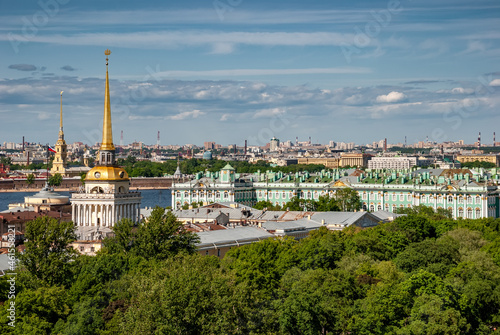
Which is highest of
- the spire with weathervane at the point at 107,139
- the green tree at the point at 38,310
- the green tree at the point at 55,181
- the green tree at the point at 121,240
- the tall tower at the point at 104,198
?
the spire with weathervane at the point at 107,139

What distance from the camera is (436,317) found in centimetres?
3016

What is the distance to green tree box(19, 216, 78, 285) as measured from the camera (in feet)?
109

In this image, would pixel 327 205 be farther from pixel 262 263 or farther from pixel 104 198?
pixel 262 263

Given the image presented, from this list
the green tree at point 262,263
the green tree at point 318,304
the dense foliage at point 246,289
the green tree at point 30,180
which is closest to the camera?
the dense foliage at point 246,289

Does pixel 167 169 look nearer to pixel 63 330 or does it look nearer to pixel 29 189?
pixel 29 189

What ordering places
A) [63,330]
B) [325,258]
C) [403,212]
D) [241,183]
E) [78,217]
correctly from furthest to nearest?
[241,183], [403,212], [78,217], [325,258], [63,330]

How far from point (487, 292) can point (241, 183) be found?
5993cm

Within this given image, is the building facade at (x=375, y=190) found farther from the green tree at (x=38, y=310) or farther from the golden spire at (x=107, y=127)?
the green tree at (x=38, y=310)

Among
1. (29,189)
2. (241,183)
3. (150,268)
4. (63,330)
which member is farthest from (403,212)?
(29,189)

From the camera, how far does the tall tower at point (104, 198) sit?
158ft

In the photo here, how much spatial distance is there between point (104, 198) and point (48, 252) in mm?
13964

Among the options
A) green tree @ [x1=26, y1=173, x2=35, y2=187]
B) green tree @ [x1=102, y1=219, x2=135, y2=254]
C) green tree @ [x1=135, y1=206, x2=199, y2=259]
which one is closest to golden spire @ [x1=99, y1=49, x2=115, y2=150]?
green tree @ [x1=102, y1=219, x2=135, y2=254]

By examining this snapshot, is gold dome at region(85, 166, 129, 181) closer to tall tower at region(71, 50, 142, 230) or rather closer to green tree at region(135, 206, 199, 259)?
tall tower at region(71, 50, 142, 230)

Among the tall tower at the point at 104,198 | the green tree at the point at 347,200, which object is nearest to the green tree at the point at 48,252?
the tall tower at the point at 104,198
